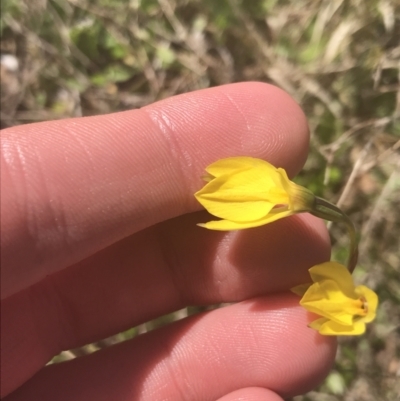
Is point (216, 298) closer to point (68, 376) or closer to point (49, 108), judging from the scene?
point (68, 376)

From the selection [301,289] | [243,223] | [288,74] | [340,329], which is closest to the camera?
[243,223]

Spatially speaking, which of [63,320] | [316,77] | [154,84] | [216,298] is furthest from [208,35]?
[63,320]

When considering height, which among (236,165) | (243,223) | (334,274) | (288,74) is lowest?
(334,274)

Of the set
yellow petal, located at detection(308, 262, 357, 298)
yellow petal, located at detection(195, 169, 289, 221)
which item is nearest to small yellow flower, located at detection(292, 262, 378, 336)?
yellow petal, located at detection(308, 262, 357, 298)

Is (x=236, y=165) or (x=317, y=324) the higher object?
(x=236, y=165)

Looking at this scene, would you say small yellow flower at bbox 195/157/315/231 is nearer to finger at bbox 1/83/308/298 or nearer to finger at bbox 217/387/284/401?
finger at bbox 1/83/308/298

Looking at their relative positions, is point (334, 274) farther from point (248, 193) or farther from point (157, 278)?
point (157, 278)

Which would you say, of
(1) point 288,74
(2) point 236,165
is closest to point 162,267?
(2) point 236,165
